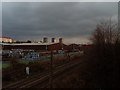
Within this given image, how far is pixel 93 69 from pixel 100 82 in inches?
40.7

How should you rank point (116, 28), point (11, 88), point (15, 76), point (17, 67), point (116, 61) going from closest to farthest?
1. point (116, 61)
2. point (11, 88)
3. point (116, 28)
4. point (15, 76)
5. point (17, 67)

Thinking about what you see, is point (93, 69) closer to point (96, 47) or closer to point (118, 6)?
point (96, 47)

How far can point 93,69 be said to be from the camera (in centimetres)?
1880

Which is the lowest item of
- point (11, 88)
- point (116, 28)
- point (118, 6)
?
point (11, 88)

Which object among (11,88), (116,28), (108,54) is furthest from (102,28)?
(11,88)

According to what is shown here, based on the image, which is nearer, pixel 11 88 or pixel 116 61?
pixel 116 61

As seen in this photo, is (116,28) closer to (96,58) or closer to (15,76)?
(96,58)

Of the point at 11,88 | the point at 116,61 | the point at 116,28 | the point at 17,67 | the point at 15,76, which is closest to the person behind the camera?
the point at 116,61

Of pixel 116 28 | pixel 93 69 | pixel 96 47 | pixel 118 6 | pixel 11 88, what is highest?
pixel 118 6

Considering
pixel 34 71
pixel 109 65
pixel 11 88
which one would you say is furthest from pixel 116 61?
pixel 34 71

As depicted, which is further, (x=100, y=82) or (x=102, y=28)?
(x=102, y=28)

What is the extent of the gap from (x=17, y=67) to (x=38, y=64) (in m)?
2.84

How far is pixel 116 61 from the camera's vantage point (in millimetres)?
17812

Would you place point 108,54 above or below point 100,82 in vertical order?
above
